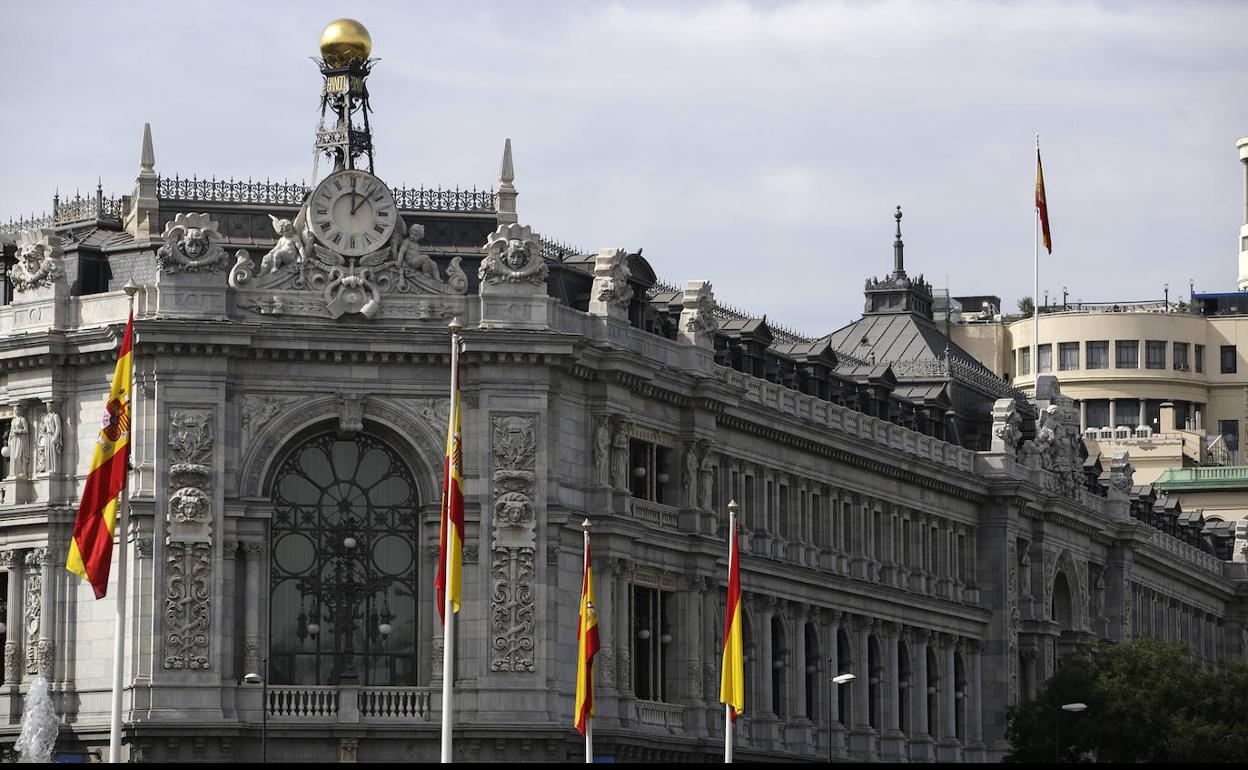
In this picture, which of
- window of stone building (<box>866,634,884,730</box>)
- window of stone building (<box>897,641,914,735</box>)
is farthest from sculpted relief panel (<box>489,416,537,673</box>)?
window of stone building (<box>897,641,914,735</box>)

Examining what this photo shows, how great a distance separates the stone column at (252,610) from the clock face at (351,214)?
1034 centimetres

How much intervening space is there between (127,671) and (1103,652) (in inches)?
2126

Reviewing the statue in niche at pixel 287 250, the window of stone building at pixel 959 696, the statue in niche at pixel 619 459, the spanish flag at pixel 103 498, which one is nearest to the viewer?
the spanish flag at pixel 103 498

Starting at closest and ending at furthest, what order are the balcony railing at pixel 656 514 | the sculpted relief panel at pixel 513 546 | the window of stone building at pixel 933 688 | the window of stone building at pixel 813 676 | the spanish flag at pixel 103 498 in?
the spanish flag at pixel 103 498
the sculpted relief panel at pixel 513 546
the balcony railing at pixel 656 514
the window of stone building at pixel 813 676
the window of stone building at pixel 933 688

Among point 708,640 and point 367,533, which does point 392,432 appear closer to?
point 367,533

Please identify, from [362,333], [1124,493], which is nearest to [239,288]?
[362,333]

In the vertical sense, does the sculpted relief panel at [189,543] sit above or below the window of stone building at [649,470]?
below

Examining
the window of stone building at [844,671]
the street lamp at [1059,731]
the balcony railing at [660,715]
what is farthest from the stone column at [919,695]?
the balcony railing at [660,715]

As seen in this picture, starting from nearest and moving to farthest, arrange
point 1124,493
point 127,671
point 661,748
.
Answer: point 127,671
point 661,748
point 1124,493

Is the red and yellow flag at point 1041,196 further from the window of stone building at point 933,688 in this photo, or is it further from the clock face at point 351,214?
the clock face at point 351,214

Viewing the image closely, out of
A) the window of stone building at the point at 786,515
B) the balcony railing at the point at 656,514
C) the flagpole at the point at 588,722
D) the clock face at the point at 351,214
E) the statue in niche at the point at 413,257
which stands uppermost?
the clock face at the point at 351,214

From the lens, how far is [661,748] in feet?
380

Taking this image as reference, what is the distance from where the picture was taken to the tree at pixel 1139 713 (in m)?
139

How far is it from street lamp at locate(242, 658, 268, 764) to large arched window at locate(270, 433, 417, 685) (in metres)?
1.83
